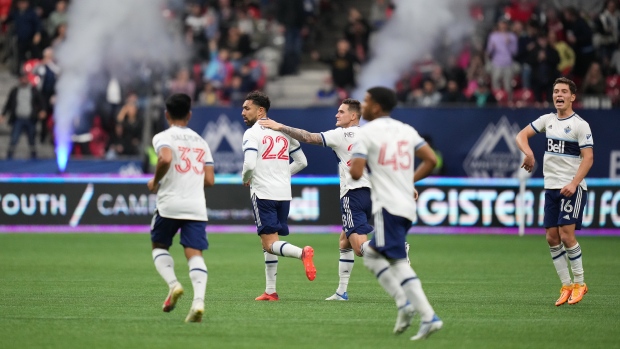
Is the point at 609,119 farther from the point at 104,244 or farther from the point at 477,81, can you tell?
the point at 104,244

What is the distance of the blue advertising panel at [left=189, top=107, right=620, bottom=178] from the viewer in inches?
933

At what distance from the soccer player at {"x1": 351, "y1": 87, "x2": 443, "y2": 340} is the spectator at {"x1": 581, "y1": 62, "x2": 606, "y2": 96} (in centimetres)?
1655

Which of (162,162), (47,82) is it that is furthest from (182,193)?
(47,82)

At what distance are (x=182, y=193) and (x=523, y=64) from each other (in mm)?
16974

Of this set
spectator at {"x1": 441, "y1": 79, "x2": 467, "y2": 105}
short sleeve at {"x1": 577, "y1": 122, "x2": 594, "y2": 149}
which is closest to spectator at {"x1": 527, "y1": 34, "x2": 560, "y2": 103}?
spectator at {"x1": 441, "y1": 79, "x2": 467, "y2": 105}

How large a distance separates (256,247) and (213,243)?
3.62 ft

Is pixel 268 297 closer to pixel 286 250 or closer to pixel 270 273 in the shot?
pixel 270 273

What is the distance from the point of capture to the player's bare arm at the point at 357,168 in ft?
29.8

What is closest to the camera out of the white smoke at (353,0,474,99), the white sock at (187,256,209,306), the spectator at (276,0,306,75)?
the white sock at (187,256,209,306)

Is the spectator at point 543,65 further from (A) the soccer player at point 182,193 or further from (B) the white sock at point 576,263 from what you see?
(A) the soccer player at point 182,193

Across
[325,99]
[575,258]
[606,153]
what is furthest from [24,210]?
[575,258]

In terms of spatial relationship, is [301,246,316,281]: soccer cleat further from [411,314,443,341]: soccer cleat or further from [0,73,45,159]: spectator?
[0,73,45,159]: spectator

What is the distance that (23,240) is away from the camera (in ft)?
68.9

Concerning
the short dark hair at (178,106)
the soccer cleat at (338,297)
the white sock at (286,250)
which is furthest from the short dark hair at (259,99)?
the short dark hair at (178,106)
